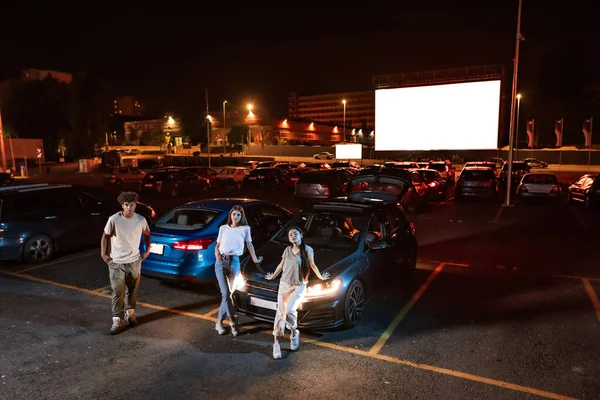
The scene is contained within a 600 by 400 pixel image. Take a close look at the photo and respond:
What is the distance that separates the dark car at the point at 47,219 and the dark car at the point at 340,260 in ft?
17.7

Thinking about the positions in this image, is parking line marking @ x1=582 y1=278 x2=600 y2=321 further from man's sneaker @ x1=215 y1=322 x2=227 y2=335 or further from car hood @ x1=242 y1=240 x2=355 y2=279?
man's sneaker @ x1=215 y1=322 x2=227 y2=335

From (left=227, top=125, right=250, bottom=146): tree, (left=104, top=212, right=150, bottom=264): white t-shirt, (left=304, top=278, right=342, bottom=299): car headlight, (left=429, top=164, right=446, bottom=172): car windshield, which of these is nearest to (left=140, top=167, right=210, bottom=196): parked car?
(left=429, top=164, right=446, bottom=172): car windshield

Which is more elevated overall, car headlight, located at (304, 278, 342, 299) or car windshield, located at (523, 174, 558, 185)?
car windshield, located at (523, 174, 558, 185)

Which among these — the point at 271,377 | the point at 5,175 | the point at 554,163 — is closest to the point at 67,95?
the point at 5,175

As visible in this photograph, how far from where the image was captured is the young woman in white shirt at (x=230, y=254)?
5.43 metres

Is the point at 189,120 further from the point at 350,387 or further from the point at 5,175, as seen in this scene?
the point at 350,387

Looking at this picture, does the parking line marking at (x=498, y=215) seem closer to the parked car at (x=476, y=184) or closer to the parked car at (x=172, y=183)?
the parked car at (x=476, y=184)

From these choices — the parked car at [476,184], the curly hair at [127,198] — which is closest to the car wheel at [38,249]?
the curly hair at [127,198]

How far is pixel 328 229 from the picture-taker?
6.61 metres

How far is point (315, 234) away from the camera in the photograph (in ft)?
22.4

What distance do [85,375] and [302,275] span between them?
2.42 m

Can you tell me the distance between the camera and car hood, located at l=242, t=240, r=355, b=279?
566cm

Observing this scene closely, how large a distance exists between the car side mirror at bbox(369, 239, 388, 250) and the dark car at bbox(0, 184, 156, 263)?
691 cm

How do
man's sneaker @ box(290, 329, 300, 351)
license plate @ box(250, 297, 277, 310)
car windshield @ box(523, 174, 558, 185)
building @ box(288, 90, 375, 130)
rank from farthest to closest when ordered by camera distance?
building @ box(288, 90, 375, 130), car windshield @ box(523, 174, 558, 185), license plate @ box(250, 297, 277, 310), man's sneaker @ box(290, 329, 300, 351)
